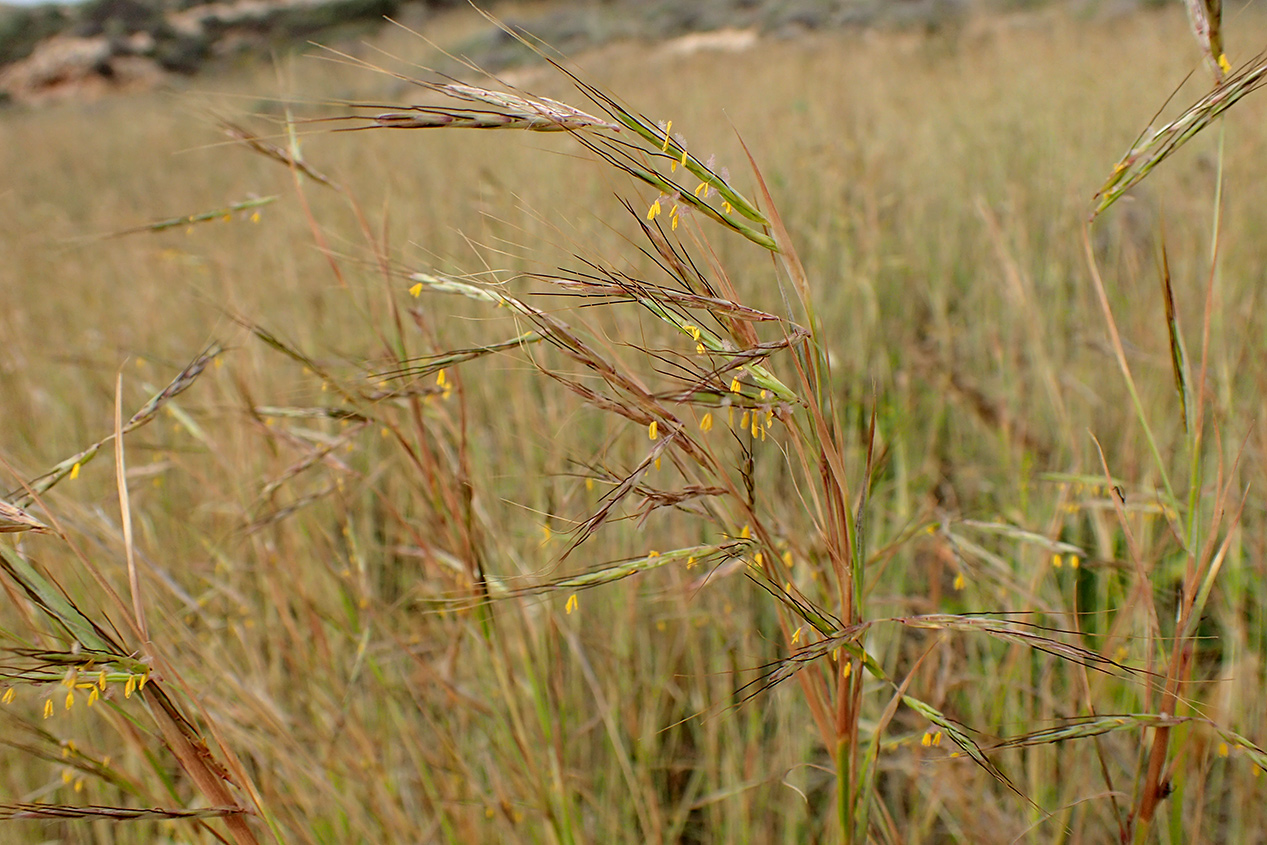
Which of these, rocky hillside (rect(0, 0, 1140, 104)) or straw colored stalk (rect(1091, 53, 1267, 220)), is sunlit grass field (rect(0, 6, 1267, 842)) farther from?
rocky hillside (rect(0, 0, 1140, 104))

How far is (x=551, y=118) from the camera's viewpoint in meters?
0.50

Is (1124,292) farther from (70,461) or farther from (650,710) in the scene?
(70,461)

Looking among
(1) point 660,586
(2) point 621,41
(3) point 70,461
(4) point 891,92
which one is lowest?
(1) point 660,586

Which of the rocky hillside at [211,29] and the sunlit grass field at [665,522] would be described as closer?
the sunlit grass field at [665,522]

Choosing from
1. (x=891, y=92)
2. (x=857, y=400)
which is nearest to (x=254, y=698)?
(x=857, y=400)

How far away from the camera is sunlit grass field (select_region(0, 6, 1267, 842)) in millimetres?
687

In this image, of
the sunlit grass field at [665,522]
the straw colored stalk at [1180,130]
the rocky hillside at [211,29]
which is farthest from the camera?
the rocky hillside at [211,29]

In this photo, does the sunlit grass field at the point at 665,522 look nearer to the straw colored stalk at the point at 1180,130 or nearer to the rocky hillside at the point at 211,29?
the straw colored stalk at the point at 1180,130

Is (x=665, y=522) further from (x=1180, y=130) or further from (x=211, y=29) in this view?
(x=211, y=29)

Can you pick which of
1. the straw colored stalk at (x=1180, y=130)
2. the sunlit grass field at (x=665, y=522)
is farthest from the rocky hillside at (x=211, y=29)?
the straw colored stalk at (x=1180, y=130)

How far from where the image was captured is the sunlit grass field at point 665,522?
687 millimetres

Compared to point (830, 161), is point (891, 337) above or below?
below

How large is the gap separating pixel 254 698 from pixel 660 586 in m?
0.82

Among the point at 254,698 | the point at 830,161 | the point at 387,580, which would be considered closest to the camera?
the point at 254,698
